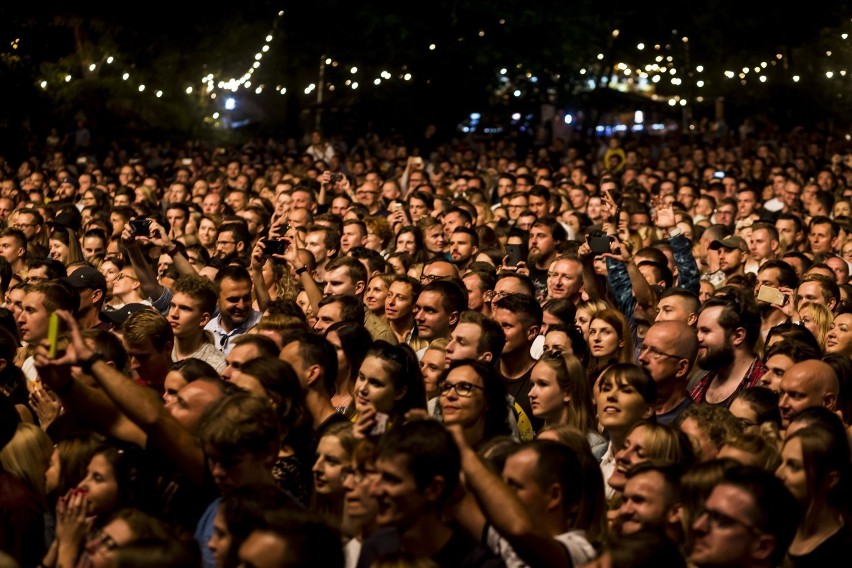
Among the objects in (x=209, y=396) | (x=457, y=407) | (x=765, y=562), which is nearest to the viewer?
(x=765, y=562)

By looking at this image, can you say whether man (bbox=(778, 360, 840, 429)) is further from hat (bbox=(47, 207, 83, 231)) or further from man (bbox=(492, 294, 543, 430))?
hat (bbox=(47, 207, 83, 231))

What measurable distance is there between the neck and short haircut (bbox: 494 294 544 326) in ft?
0.59

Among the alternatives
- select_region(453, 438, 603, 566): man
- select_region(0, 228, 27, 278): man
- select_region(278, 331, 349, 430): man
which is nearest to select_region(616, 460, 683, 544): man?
select_region(453, 438, 603, 566): man

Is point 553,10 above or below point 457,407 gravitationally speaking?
above

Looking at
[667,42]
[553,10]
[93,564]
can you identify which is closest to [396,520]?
[93,564]

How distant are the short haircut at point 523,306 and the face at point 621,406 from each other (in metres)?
1.78

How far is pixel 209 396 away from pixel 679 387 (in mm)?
2980

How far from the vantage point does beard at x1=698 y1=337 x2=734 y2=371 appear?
8297mm

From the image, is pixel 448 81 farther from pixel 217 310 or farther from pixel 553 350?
pixel 553 350

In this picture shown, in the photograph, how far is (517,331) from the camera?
8.63 m

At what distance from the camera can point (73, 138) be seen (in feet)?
105

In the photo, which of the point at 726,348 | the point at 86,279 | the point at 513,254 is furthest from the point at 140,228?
the point at 726,348

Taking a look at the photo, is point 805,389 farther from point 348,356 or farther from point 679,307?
point 348,356

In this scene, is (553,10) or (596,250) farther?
(553,10)
